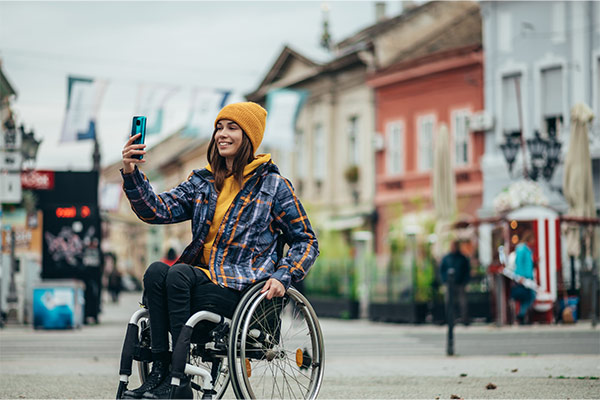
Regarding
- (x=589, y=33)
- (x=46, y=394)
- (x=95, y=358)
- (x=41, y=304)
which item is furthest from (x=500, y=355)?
(x=589, y=33)

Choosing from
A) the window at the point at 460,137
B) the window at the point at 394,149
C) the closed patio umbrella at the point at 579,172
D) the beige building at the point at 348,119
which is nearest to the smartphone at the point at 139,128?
the closed patio umbrella at the point at 579,172

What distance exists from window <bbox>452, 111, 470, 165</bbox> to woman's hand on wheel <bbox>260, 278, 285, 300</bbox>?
97.3ft

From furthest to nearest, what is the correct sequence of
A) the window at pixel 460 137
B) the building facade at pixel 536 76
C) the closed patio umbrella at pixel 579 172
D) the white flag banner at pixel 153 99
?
the window at pixel 460 137 < the building facade at pixel 536 76 < the white flag banner at pixel 153 99 < the closed patio umbrella at pixel 579 172

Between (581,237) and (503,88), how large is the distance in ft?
40.3

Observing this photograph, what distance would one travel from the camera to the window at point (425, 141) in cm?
3653

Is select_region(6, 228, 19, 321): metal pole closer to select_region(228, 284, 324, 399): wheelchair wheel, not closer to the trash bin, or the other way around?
the trash bin

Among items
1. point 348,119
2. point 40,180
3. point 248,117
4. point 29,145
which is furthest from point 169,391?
point 348,119

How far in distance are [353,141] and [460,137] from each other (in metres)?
7.08

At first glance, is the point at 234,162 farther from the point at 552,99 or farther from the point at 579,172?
the point at 552,99

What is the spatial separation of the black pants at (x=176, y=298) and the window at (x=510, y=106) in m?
28.2

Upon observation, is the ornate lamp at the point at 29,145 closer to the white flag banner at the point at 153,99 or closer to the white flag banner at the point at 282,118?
the white flag banner at the point at 153,99

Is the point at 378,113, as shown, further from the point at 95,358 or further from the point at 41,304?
the point at 95,358

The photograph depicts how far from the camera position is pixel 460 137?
115 ft

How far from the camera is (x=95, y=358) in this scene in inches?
480
